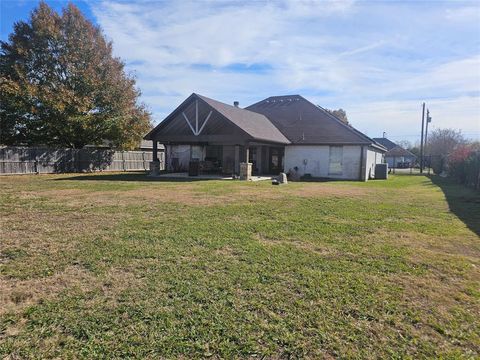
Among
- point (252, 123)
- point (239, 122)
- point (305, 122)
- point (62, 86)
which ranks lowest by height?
point (239, 122)

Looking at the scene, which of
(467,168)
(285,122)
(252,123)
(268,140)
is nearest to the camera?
(467,168)

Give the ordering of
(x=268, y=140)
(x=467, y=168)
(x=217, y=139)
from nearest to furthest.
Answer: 1. (x=467, y=168)
2. (x=217, y=139)
3. (x=268, y=140)

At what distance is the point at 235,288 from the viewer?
3.49 meters

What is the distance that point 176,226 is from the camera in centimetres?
617

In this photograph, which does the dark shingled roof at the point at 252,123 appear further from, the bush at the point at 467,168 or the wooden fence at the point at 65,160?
the wooden fence at the point at 65,160

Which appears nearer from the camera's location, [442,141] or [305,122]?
[305,122]

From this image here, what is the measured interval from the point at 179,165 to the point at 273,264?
65.5 ft

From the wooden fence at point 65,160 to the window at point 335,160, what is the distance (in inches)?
652

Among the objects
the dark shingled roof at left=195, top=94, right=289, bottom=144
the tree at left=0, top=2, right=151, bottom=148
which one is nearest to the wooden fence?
the tree at left=0, top=2, right=151, bottom=148

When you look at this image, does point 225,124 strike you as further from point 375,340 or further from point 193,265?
point 375,340

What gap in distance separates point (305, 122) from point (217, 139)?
320 inches

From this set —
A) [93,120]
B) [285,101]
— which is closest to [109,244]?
[93,120]


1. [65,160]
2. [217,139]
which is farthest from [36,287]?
[65,160]

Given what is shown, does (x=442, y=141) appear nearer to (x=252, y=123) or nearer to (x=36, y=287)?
(x=252, y=123)
